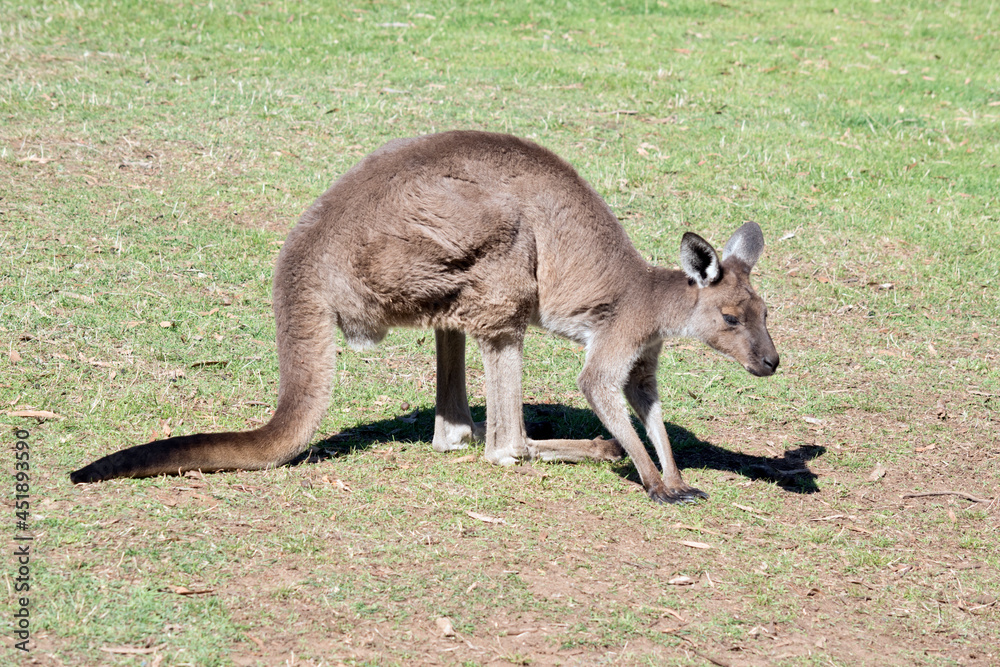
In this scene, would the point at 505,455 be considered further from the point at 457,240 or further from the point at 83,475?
the point at 83,475

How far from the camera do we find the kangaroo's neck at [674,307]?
187 inches

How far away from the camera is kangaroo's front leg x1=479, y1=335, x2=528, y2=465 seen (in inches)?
182

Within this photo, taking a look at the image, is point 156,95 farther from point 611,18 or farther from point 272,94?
point 611,18

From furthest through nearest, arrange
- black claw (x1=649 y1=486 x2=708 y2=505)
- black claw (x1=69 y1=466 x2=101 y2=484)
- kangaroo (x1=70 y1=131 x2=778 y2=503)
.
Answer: black claw (x1=649 y1=486 x2=708 y2=505) → kangaroo (x1=70 y1=131 x2=778 y2=503) → black claw (x1=69 y1=466 x2=101 y2=484)

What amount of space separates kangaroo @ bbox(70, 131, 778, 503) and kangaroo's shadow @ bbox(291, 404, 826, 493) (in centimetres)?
33

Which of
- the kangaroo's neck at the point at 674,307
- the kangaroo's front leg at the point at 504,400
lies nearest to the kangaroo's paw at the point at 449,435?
the kangaroo's front leg at the point at 504,400

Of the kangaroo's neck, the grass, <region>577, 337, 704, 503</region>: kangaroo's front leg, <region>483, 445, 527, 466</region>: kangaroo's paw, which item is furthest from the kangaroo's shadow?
the kangaroo's neck

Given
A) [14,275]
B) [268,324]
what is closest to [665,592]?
[268,324]

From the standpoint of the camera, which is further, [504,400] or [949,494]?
[949,494]

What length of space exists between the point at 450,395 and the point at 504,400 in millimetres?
312

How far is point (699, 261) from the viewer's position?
15.4ft

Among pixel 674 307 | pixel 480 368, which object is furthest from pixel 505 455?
pixel 480 368

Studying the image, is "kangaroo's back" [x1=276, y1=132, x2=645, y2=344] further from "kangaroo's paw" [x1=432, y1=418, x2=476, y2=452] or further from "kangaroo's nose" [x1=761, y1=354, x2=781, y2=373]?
"kangaroo's nose" [x1=761, y1=354, x2=781, y2=373]

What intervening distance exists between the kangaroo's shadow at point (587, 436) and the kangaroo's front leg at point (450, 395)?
21 centimetres
